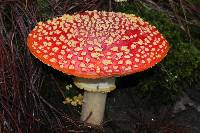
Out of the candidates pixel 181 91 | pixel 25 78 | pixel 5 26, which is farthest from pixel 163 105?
pixel 5 26

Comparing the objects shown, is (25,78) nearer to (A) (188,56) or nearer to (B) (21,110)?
(B) (21,110)

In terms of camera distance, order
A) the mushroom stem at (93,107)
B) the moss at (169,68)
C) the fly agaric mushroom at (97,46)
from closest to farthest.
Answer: the fly agaric mushroom at (97,46)
the mushroom stem at (93,107)
the moss at (169,68)

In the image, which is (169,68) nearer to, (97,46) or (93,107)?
(93,107)

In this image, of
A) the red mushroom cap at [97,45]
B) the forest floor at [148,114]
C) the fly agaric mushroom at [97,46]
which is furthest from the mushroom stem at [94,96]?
the red mushroom cap at [97,45]

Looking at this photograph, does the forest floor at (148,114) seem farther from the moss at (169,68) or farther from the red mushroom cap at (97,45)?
the red mushroom cap at (97,45)

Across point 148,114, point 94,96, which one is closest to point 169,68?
point 148,114
